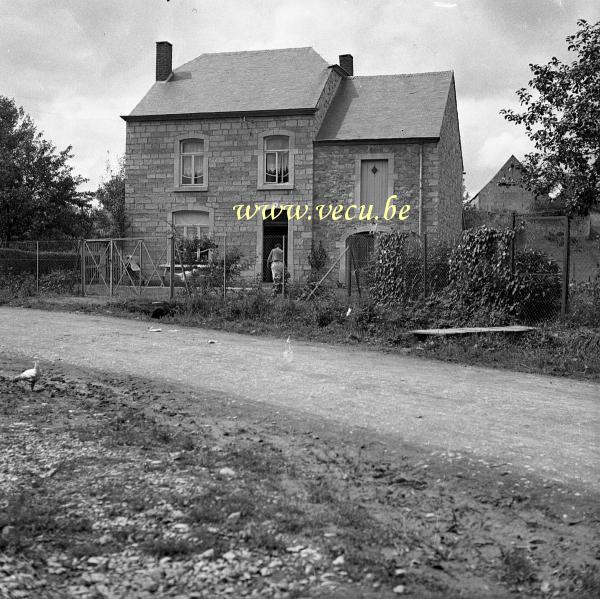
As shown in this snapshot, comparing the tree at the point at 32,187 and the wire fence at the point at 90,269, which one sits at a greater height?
the tree at the point at 32,187

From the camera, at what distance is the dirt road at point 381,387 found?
616cm

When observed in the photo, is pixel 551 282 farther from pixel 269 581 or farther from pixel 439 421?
pixel 269 581

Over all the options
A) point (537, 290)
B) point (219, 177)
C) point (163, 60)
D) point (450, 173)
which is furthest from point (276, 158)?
point (537, 290)

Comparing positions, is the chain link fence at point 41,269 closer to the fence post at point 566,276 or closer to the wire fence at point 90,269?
the wire fence at point 90,269

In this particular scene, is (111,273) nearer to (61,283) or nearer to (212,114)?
(61,283)

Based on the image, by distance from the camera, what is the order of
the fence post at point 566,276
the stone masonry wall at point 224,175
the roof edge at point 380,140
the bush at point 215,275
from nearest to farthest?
the fence post at point 566,276
the bush at point 215,275
the roof edge at point 380,140
the stone masonry wall at point 224,175

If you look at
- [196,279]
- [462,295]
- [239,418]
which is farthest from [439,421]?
[196,279]

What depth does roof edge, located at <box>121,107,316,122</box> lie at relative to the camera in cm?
2716

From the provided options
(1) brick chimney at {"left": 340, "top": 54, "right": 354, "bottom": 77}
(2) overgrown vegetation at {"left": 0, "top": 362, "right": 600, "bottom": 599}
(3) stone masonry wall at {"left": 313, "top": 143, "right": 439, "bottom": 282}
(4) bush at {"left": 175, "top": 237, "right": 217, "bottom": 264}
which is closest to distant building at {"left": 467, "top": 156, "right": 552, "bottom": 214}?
(1) brick chimney at {"left": 340, "top": 54, "right": 354, "bottom": 77}

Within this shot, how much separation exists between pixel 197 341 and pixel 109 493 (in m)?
8.14

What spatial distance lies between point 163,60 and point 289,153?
7578mm

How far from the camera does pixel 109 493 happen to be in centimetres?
484

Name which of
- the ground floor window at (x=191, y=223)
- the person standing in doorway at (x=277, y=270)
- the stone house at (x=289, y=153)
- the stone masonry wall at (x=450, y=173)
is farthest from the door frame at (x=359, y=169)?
the person standing in doorway at (x=277, y=270)

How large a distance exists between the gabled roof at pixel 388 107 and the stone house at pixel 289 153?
0.15 ft
